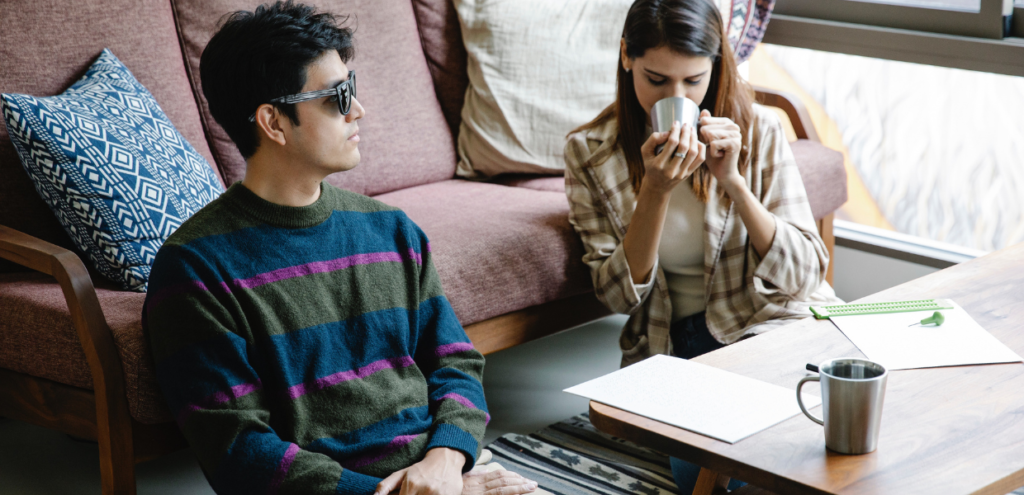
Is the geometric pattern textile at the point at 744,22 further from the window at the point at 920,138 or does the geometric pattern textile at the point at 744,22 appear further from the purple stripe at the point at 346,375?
the purple stripe at the point at 346,375

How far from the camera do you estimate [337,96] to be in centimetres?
136

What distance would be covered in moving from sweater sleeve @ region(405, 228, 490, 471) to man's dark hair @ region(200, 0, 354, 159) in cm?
32

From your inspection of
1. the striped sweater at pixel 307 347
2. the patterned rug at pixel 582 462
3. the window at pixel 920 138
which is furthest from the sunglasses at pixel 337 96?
the window at pixel 920 138

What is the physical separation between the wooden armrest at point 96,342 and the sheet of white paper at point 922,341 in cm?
116

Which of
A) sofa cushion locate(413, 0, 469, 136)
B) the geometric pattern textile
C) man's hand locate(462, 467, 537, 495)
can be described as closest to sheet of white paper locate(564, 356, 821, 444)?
man's hand locate(462, 467, 537, 495)

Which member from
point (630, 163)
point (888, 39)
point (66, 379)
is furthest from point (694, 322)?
point (888, 39)

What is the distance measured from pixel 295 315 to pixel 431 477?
30 cm

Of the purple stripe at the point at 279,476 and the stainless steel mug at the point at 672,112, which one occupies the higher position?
the stainless steel mug at the point at 672,112

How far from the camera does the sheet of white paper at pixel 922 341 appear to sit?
1261mm

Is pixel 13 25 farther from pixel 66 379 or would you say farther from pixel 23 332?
pixel 66 379

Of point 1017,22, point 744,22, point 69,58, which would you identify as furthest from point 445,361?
point 1017,22

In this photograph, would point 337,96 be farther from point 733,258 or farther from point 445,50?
point 445,50

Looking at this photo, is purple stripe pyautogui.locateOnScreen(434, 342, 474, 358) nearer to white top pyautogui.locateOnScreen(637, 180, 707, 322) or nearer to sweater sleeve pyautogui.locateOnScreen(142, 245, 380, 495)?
sweater sleeve pyautogui.locateOnScreen(142, 245, 380, 495)

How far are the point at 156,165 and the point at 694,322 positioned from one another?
1155 millimetres
